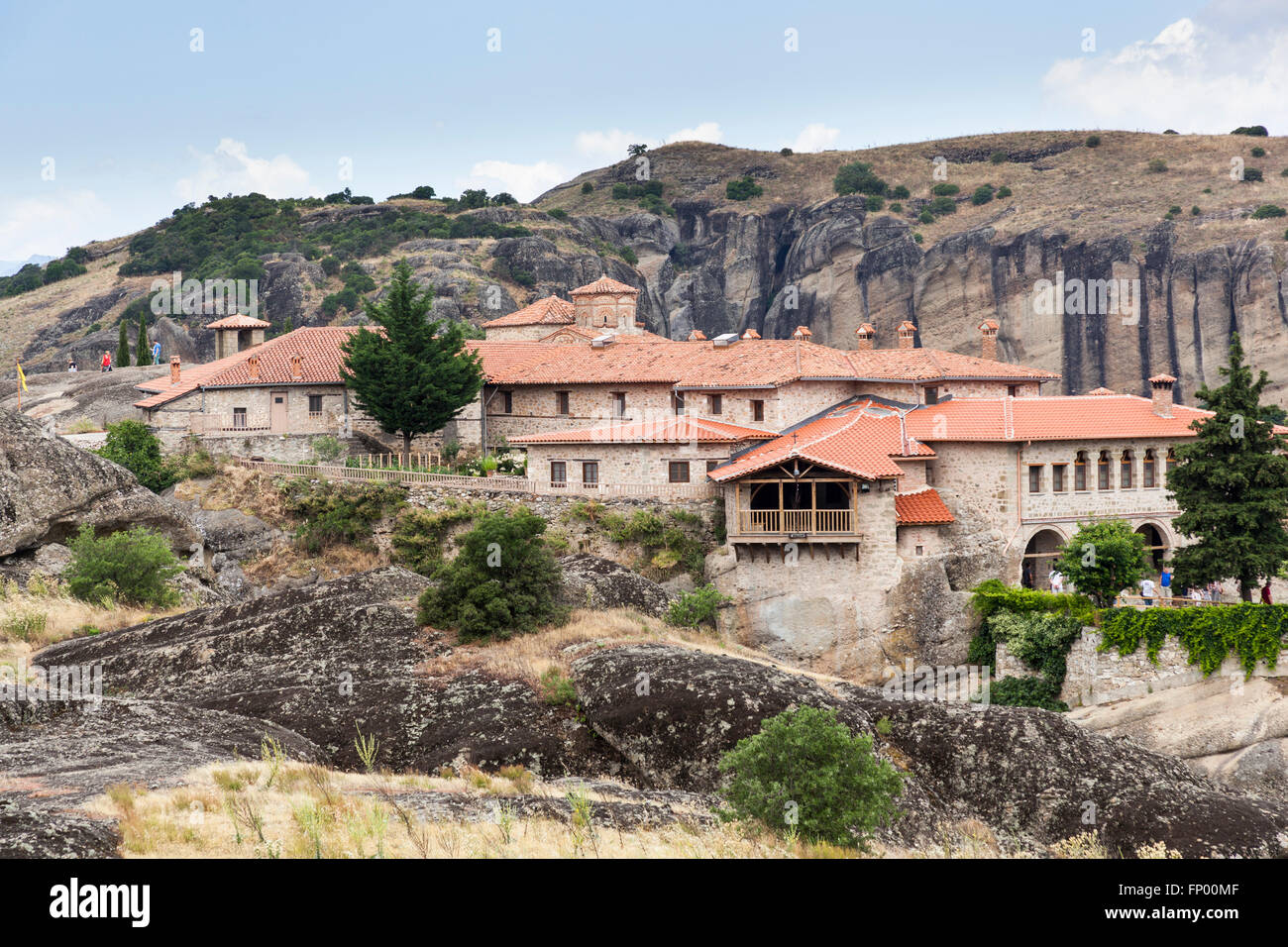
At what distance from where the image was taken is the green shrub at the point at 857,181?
416 feet

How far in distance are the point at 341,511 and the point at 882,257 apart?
71298 mm

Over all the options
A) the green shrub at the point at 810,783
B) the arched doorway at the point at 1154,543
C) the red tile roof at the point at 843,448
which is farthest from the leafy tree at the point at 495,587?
the arched doorway at the point at 1154,543

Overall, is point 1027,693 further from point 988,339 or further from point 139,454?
point 139,454

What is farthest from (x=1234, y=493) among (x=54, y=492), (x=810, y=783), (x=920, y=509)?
(x=54, y=492)

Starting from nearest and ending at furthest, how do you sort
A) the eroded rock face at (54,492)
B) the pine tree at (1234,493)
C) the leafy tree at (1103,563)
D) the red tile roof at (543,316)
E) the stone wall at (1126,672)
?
1. the eroded rock face at (54,492)
2. the stone wall at (1126,672)
3. the pine tree at (1234,493)
4. the leafy tree at (1103,563)
5. the red tile roof at (543,316)

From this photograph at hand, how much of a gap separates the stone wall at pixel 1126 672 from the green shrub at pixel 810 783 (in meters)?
19.0

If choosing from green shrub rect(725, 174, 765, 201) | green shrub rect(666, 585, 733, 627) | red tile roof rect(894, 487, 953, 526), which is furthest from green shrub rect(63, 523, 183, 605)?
green shrub rect(725, 174, 765, 201)

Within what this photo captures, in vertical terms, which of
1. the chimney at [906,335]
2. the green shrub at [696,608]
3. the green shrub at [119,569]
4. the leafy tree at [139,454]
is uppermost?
the chimney at [906,335]

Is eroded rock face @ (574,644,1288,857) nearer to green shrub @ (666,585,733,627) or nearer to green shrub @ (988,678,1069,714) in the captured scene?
green shrub @ (666,585,733,627)

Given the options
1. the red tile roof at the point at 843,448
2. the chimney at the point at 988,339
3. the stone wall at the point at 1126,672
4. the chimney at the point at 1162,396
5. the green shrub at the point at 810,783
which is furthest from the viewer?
the chimney at the point at 988,339

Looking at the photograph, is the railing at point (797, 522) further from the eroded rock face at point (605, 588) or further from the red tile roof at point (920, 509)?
the eroded rock face at point (605, 588)

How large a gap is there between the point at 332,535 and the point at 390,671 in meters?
18.7

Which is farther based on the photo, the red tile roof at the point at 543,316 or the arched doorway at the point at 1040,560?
the red tile roof at the point at 543,316

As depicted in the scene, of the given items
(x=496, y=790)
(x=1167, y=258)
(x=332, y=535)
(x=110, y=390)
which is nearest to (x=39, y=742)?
(x=496, y=790)
